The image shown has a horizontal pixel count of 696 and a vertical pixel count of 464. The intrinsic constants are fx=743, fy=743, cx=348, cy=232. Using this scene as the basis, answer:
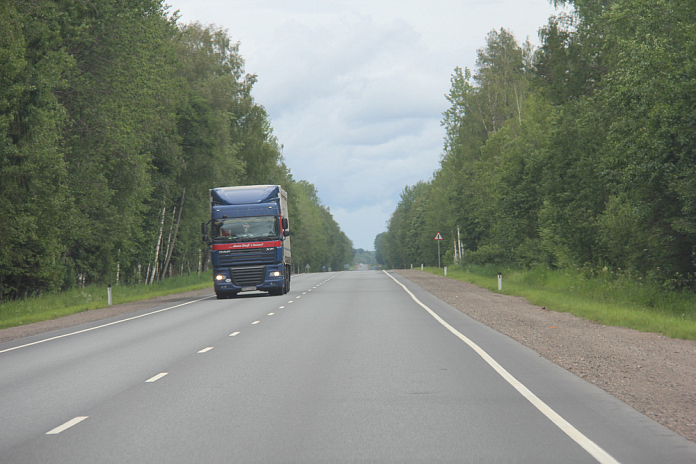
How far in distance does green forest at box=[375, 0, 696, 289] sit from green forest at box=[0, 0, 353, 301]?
17701 millimetres

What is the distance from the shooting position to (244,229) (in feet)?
92.8

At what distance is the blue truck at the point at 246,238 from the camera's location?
28.2 m

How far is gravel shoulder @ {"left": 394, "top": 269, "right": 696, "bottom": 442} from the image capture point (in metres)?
7.42

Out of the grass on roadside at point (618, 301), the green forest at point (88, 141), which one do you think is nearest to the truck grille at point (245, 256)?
the green forest at point (88, 141)

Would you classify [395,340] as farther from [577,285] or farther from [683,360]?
[577,285]

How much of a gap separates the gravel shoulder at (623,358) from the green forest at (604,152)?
4.38 metres

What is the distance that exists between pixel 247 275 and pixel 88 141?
8828 millimetres

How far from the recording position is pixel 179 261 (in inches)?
2151

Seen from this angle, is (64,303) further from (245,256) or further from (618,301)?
(618,301)

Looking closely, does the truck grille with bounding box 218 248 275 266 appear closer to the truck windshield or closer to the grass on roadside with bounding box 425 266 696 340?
the truck windshield

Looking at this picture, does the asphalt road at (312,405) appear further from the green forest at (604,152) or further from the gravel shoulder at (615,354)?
the green forest at (604,152)

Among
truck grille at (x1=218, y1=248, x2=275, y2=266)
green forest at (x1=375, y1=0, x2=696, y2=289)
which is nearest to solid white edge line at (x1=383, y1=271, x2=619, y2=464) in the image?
green forest at (x1=375, y1=0, x2=696, y2=289)

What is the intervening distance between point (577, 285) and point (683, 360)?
17.7 metres

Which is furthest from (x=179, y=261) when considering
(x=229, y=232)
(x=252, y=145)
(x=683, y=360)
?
(x=683, y=360)
